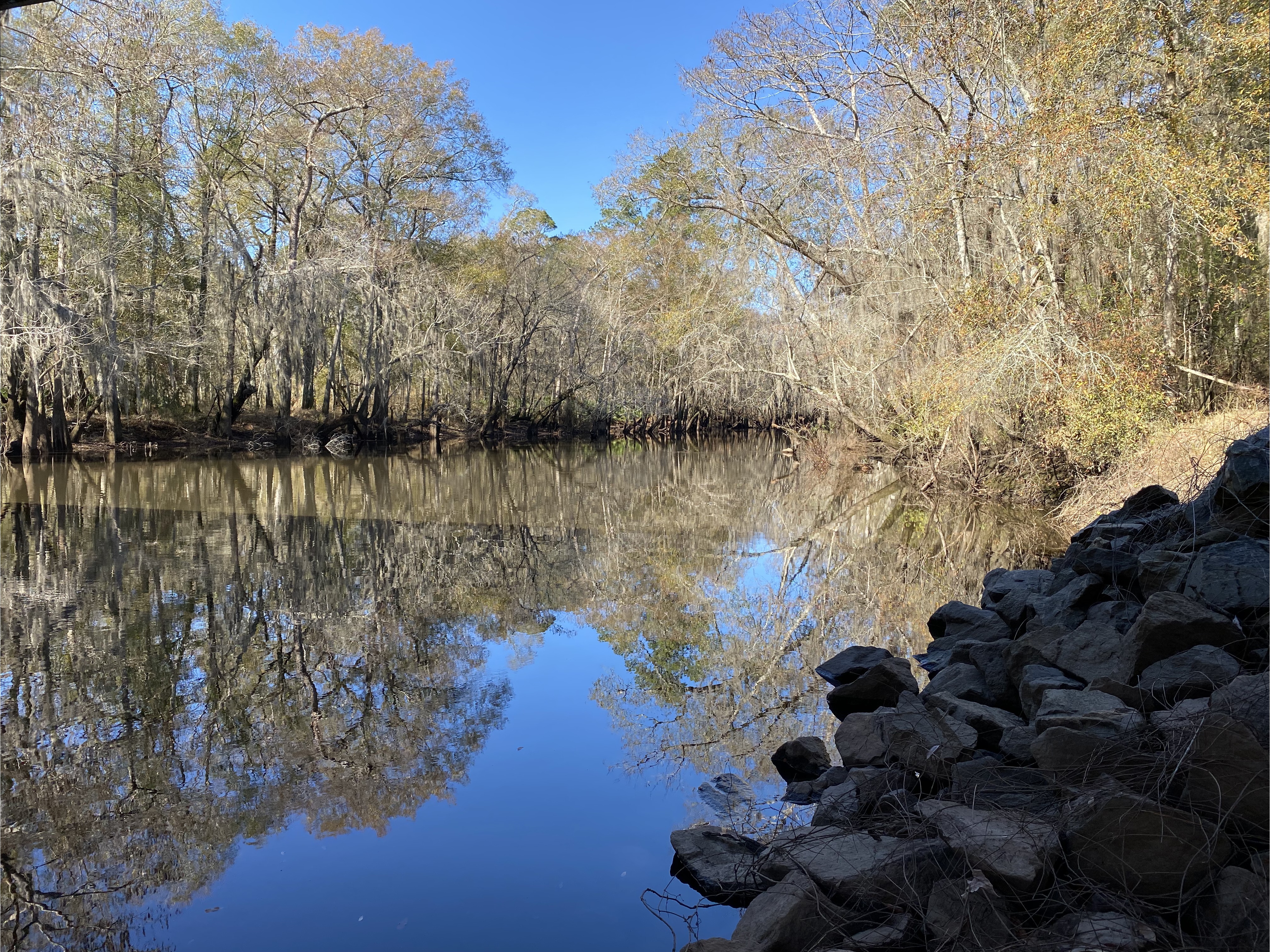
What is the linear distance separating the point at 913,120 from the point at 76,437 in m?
22.3

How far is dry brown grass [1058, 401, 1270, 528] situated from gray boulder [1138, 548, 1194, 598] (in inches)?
108

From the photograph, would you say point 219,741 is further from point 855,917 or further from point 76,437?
point 76,437

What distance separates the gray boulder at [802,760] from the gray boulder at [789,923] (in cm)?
149

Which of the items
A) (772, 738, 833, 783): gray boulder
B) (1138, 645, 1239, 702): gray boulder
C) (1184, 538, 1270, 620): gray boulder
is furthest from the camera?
(772, 738, 833, 783): gray boulder

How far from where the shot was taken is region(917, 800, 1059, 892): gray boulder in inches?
115

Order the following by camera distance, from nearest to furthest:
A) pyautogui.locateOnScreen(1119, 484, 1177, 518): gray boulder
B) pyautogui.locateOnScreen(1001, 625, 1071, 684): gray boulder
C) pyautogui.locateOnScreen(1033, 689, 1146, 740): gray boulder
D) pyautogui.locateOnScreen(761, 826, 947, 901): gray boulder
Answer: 1. pyautogui.locateOnScreen(761, 826, 947, 901): gray boulder
2. pyautogui.locateOnScreen(1033, 689, 1146, 740): gray boulder
3. pyautogui.locateOnScreen(1001, 625, 1071, 684): gray boulder
4. pyautogui.locateOnScreen(1119, 484, 1177, 518): gray boulder

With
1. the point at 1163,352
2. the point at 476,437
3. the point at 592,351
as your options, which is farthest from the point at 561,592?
the point at 592,351

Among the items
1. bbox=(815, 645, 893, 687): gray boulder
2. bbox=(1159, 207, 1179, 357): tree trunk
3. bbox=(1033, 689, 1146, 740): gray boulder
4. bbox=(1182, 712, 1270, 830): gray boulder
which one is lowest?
bbox=(815, 645, 893, 687): gray boulder

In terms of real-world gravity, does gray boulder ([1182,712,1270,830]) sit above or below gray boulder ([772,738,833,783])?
above

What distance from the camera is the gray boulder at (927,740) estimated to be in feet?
13.1

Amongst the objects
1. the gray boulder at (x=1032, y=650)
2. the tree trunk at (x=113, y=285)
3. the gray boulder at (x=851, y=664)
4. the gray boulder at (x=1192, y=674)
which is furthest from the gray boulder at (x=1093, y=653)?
the tree trunk at (x=113, y=285)

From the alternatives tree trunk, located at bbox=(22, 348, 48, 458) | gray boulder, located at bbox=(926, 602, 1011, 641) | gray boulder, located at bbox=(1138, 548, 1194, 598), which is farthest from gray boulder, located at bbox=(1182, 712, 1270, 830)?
tree trunk, located at bbox=(22, 348, 48, 458)

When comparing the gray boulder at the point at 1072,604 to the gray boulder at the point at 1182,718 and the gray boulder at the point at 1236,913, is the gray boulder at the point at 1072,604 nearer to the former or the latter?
the gray boulder at the point at 1182,718

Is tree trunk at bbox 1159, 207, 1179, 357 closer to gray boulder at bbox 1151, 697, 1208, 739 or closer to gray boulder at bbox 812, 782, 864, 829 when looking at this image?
gray boulder at bbox 1151, 697, 1208, 739
